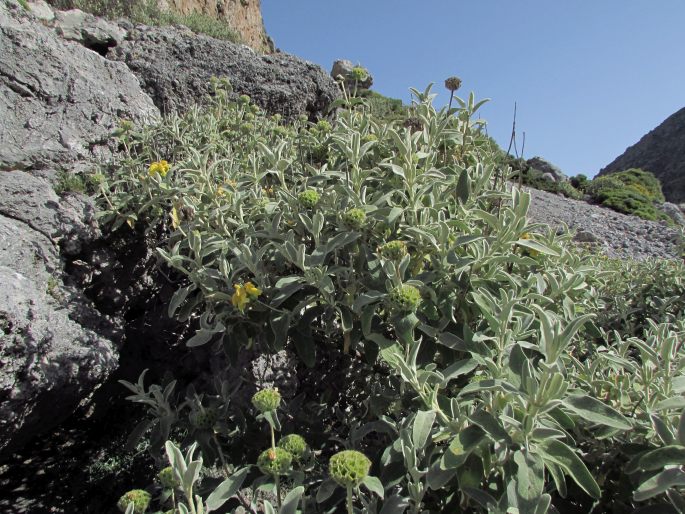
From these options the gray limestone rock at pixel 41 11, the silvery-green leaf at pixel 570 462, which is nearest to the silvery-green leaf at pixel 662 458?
the silvery-green leaf at pixel 570 462

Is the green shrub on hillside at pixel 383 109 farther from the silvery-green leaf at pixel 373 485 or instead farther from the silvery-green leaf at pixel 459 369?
the silvery-green leaf at pixel 373 485

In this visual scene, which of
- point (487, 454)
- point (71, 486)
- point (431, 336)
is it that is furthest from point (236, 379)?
point (487, 454)

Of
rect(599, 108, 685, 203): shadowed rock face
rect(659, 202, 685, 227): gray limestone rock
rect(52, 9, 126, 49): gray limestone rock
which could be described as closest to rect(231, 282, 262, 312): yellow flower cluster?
rect(52, 9, 126, 49): gray limestone rock

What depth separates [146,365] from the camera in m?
→ 3.30

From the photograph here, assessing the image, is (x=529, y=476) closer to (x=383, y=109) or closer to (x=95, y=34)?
(x=95, y=34)

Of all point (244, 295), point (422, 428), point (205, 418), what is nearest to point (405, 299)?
point (422, 428)

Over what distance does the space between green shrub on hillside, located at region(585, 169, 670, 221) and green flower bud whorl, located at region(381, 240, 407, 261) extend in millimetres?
15079

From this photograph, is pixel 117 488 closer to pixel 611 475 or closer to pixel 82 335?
pixel 82 335

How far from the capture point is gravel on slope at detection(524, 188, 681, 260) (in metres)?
9.65

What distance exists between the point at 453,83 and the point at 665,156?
37.6m

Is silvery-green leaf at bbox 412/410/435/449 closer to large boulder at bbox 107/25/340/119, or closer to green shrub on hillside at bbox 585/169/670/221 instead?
large boulder at bbox 107/25/340/119

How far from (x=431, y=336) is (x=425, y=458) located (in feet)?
1.33

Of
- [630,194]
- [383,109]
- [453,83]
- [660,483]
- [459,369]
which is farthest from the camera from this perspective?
[630,194]

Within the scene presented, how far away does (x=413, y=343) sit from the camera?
1681 mm
